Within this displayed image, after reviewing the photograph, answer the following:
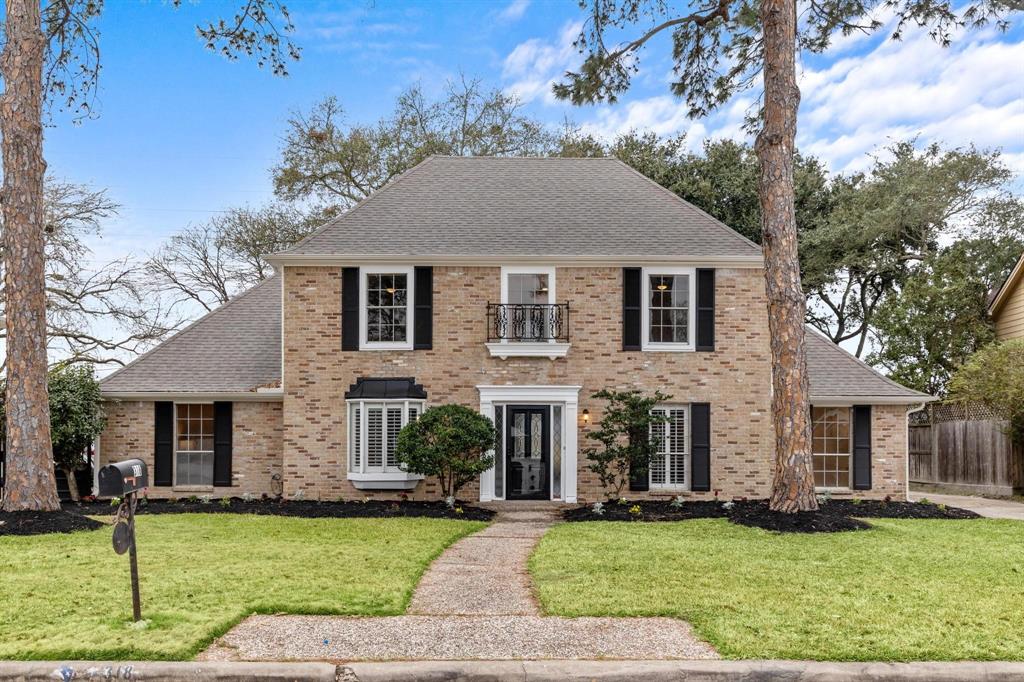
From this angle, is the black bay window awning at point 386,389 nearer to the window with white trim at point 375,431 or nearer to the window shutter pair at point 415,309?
the window with white trim at point 375,431

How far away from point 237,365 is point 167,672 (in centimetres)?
1226

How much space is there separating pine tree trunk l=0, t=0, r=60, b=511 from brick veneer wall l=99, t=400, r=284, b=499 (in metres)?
4.21

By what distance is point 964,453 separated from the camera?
20406mm

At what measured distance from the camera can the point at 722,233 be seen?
640 inches

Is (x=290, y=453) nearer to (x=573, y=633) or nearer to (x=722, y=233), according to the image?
(x=722, y=233)

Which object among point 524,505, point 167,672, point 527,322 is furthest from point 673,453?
point 167,672

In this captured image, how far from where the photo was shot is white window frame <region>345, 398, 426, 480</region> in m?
15.2

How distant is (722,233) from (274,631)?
41.4ft

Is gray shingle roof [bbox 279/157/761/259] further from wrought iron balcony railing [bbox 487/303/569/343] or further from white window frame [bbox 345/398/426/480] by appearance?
white window frame [bbox 345/398/426/480]

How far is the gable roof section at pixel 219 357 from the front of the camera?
636 inches

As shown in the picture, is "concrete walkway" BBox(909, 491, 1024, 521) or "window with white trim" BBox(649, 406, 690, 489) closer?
"concrete walkway" BBox(909, 491, 1024, 521)

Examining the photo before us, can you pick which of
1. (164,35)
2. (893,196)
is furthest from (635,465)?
(893,196)

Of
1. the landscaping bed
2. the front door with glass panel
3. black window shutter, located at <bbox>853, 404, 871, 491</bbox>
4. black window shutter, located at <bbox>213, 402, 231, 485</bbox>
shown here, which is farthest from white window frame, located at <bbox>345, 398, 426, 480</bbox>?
black window shutter, located at <bbox>853, 404, 871, 491</bbox>

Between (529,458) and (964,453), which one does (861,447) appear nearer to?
(964,453)
